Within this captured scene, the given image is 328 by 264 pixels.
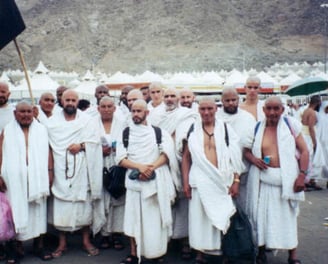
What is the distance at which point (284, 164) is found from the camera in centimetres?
489

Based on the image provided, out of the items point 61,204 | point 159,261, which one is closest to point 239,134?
point 159,261

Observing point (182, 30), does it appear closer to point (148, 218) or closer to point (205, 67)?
point (205, 67)

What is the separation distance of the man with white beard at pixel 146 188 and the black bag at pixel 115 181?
0.20 meters

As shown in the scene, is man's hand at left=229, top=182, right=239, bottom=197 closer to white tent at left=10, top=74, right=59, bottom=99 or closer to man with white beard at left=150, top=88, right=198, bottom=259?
man with white beard at left=150, top=88, right=198, bottom=259

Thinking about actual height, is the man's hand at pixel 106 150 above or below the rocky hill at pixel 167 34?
below

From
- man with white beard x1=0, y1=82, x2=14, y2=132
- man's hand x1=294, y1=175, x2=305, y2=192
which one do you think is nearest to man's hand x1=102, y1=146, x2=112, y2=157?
man with white beard x1=0, y1=82, x2=14, y2=132

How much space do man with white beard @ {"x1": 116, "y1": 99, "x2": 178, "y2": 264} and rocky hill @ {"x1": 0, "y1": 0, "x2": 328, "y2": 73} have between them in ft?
170

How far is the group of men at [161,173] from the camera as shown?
488cm

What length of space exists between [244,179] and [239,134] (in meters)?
0.57

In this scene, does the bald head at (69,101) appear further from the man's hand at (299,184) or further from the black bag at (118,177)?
the man's hand at (299,184)

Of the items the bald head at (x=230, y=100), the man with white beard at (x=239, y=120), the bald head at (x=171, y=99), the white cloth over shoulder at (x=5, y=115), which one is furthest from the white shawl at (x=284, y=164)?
the white cloth over shoulder at (x=5, y=115)

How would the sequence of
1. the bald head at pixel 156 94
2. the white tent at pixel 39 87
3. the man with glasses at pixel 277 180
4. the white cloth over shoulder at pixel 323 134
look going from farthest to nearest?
1. the white tent at pixel 39 87
2. the white cloth over shoulder at pixel 323 134
3. the bald head at pixel 156 94
4. the man with glasses at pixel 277 180

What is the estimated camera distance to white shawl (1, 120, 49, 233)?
514cm

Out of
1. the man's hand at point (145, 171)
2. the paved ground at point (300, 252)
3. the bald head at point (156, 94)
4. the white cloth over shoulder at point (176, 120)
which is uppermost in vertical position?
the bald head at point (156, 94)
